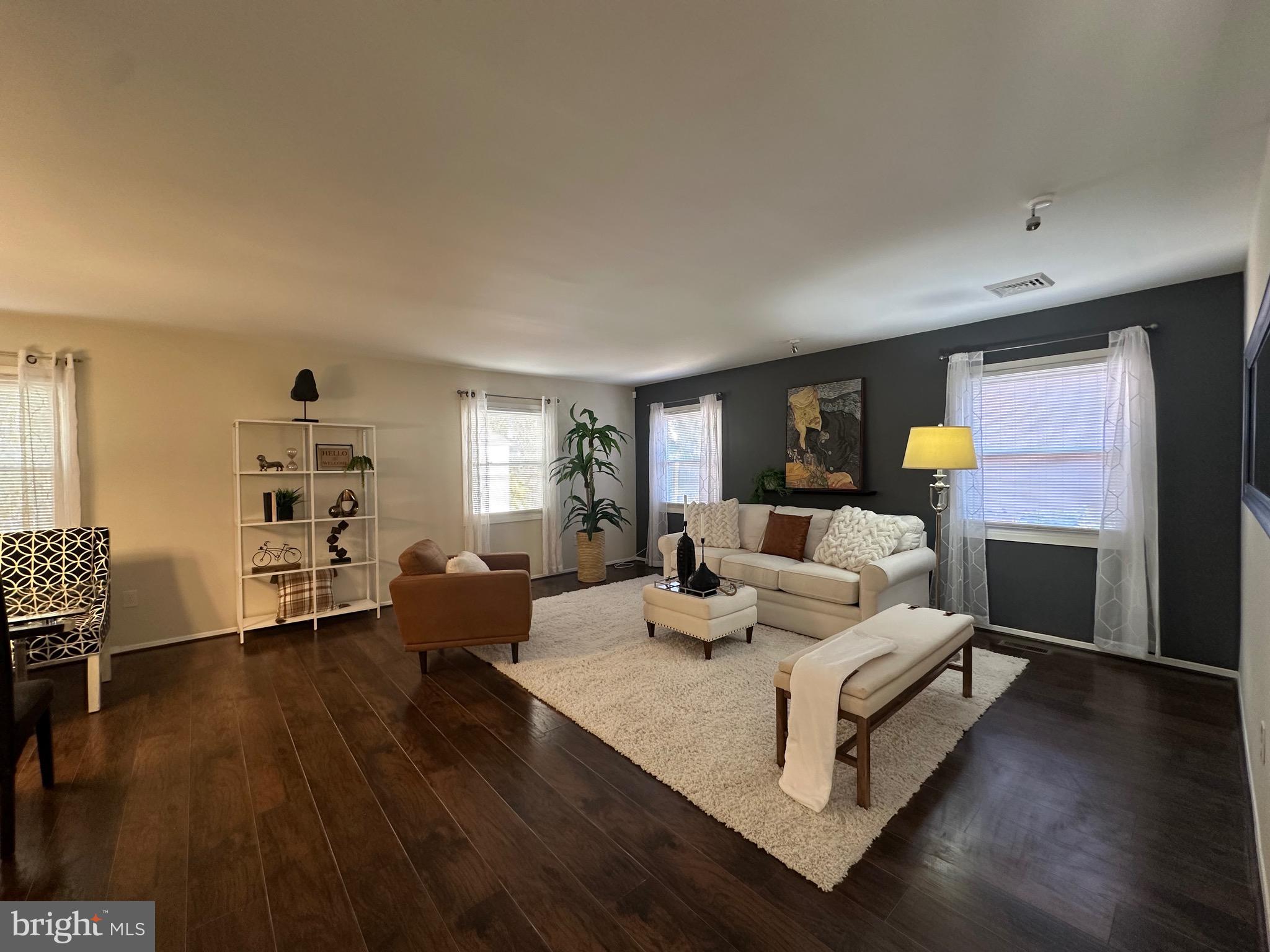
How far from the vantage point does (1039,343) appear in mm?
3807

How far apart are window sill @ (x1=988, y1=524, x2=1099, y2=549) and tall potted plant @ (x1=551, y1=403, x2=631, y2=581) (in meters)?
3.98

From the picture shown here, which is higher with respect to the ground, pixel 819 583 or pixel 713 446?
pixel 713 446

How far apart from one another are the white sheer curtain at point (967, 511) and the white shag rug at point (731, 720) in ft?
2.12

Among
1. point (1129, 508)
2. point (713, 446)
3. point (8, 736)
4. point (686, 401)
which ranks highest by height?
point (686, 401)

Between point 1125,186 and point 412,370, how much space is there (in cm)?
554

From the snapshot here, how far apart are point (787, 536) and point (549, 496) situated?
3.05m

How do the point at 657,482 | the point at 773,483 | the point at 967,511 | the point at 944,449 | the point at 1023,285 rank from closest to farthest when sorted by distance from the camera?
the point at 1023,285
the point at 944,449
the point at 967,511
the point at 773,483
the point at 657,482

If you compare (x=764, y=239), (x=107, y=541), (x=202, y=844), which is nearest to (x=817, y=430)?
(x=764, y=239)

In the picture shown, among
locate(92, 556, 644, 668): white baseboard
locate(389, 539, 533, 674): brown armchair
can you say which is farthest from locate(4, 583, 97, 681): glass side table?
locate(389, 539, 533, 674): brown armchair

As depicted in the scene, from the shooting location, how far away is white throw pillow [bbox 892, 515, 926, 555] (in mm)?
4223

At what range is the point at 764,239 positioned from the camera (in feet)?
8.27

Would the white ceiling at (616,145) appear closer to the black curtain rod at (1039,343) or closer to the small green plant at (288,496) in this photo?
the black curtain rod at (1039,343)
